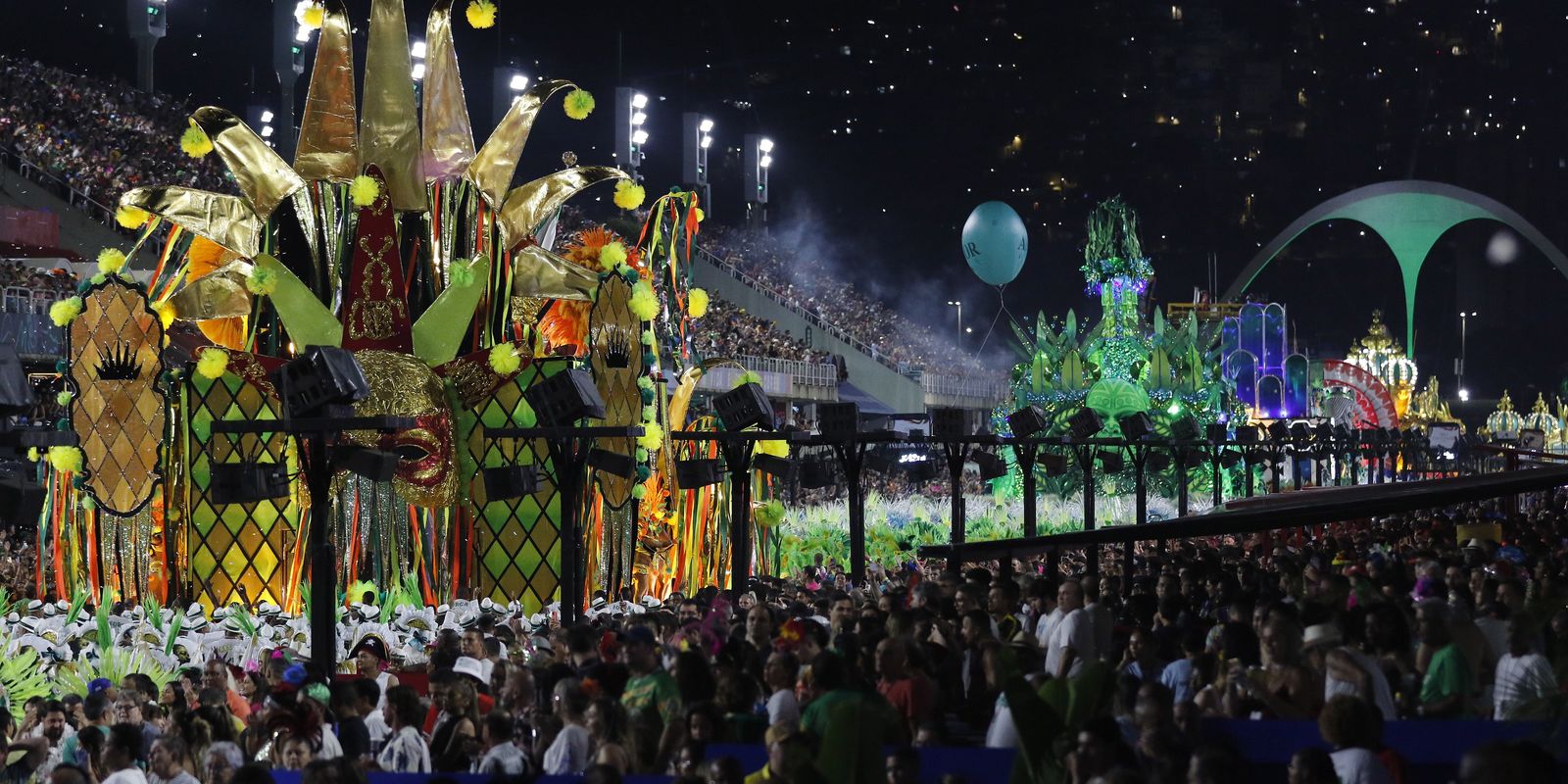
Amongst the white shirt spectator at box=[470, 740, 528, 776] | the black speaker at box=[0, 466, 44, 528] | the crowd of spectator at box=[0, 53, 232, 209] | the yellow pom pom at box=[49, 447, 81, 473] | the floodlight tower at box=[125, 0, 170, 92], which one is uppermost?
the floodlight tower at box=[125, 0, 170, 92]

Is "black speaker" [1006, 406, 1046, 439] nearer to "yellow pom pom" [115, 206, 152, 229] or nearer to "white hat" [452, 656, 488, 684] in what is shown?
"yellow pom pom" [115, 206, 152, 229]

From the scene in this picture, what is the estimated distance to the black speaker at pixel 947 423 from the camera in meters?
20.5

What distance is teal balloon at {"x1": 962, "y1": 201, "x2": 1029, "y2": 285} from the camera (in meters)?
38.1

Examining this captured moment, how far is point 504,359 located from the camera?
19.1 m

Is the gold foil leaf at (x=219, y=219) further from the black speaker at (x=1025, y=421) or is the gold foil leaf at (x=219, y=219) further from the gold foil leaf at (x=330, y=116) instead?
the black speaker at (x=1025, y=421)

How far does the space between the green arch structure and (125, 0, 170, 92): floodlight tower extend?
40995mm

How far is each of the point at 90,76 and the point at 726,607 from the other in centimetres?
3561

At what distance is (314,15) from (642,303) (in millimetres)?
4728

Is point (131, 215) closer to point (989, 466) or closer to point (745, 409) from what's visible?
point (745, 409)

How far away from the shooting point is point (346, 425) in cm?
1241

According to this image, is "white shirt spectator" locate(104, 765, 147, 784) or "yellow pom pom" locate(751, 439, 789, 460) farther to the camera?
"yellow pom pom" locate(751, 439, 789, 460)

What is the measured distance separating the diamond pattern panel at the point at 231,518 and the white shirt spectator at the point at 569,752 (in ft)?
38.8

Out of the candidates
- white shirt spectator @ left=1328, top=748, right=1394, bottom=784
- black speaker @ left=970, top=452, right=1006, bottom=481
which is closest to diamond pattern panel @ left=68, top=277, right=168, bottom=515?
A: black speaker @ left=970, top=452, right=1006, bottom=481

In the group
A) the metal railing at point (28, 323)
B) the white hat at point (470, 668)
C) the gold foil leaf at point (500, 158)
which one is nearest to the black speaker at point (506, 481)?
the gold foil leaf at point (500, 158)
